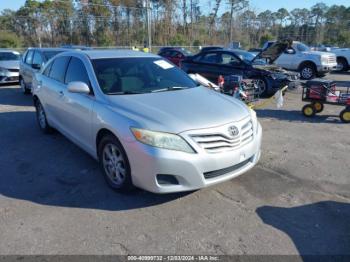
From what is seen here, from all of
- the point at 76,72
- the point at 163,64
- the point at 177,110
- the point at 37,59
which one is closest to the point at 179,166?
the point at 177,110

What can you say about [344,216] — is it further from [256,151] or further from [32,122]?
[32,122]

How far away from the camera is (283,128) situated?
6.75 metres

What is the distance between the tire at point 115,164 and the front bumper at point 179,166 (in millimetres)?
133

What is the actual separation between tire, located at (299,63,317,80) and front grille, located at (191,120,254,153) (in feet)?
41.5

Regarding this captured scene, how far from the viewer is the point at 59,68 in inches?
211

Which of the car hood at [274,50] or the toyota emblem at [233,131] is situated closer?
the toyota emblem at [233,131]

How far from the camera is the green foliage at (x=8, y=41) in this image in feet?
102

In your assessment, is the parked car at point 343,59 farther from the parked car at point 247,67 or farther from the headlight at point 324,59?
the parked car at point 247,67

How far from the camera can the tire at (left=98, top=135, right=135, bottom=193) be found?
3.55m

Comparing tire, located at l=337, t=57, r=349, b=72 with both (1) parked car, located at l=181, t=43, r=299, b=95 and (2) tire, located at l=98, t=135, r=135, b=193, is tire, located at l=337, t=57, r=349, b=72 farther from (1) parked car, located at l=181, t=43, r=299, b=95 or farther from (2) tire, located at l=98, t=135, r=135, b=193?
(2) tire, located at l=98, t=135, r=135, b=193

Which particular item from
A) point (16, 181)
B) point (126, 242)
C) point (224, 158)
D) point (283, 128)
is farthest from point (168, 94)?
point (283, 128)

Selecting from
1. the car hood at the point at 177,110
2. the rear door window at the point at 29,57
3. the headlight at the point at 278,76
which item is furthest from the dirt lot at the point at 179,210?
the rear door window at the point at 29,57

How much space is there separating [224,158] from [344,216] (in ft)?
4.55

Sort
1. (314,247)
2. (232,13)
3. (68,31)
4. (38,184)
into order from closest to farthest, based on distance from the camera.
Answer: (314,247), (38,184), (68,31), (232,13)
